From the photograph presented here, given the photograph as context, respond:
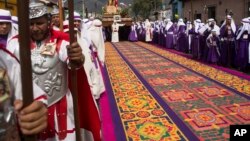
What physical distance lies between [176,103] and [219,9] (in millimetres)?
14782

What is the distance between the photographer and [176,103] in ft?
16.7

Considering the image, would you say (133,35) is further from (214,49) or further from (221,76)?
(221,76)

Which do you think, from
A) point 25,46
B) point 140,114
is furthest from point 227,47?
point 25,46

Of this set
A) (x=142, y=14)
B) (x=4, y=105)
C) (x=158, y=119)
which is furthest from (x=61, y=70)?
(x=142, y=14)

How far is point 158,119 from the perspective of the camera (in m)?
4.30

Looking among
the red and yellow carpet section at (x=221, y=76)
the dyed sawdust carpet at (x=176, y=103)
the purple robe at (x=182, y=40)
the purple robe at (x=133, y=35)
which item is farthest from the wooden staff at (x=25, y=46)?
the purple robe at (x=133, y=35)

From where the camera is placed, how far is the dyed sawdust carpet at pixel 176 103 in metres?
3.87

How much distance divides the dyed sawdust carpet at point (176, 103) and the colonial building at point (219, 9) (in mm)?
6366

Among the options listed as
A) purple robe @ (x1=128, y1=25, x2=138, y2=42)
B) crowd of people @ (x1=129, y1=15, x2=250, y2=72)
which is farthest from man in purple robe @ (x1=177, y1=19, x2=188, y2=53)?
purple robe @ (x1=128, y1=25, x2=138, y2=42)

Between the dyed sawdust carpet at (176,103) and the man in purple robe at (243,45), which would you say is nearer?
the dyed sawdust carpet at (176,103)

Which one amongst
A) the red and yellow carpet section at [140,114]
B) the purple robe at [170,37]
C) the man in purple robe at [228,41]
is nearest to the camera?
the red and yellow carpet section at [140,114]

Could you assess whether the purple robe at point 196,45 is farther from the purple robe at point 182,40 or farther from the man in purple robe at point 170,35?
the man in purple robe at point 170,35

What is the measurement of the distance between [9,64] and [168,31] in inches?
519

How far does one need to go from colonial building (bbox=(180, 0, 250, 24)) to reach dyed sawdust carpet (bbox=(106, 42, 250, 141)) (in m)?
6.37
